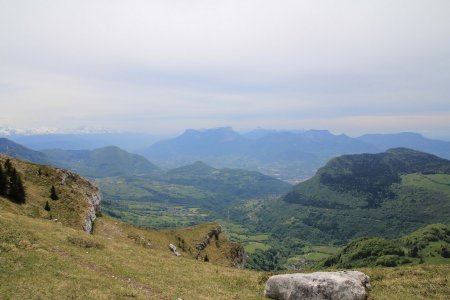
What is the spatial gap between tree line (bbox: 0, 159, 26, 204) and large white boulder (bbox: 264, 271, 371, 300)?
172 feet

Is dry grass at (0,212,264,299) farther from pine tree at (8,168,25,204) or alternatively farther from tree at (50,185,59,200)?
tree at (50,185,59,200)

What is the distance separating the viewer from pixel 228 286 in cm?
4247

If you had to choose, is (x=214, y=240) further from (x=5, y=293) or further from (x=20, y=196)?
(x=5, y=293)

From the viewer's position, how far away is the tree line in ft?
210

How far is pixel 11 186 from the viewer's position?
215 feet

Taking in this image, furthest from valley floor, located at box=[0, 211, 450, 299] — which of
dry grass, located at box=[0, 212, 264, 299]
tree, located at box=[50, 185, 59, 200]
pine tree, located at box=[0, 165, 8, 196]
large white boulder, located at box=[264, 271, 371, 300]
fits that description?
tree, located at box=[50, 185, 59, 200]

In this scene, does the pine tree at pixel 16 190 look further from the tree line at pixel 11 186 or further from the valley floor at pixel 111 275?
the valley floor at pixel 111 275

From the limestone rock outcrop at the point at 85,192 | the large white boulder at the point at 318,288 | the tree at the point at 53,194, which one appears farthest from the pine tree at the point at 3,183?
the large white boulder at the point at 318,288

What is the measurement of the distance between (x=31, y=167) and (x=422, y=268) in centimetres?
8070

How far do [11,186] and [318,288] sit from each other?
58770 mm

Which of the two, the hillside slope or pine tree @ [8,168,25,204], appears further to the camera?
the hillside slope

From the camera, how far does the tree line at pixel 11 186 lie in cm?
6412

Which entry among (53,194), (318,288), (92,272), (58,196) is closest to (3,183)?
(53,194)

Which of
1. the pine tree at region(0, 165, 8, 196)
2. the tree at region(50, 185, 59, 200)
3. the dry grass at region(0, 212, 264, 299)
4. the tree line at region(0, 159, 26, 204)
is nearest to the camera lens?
the dry grass at region(0, 212, 264, 299)
